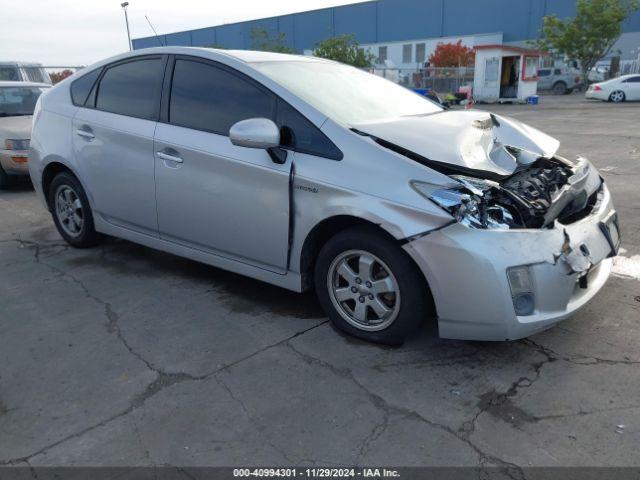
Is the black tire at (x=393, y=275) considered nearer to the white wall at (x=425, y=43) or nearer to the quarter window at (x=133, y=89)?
the quarter window at (x=133, y=89)

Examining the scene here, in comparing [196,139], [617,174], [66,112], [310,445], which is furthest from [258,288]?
[617,174]

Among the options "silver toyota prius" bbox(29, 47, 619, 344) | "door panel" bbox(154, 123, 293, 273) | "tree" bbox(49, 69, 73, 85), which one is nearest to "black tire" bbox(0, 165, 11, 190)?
"silver toyota prius" bbox(29, 47, 619, 344)

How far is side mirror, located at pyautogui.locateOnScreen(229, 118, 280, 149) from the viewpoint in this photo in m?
3.29

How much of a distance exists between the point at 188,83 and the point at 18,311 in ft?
6.85

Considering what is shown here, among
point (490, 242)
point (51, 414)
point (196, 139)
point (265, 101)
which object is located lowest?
point (51, 414)

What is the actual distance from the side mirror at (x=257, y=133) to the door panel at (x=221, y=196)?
0.55ft

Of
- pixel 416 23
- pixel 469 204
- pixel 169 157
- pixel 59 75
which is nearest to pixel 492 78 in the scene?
pixel 59 75

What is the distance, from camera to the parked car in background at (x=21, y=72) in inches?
520

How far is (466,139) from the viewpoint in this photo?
3.42 metres

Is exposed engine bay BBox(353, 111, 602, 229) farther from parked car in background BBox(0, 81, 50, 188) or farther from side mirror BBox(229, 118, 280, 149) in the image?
parked car in background BBox(0, 81, 50, 188)

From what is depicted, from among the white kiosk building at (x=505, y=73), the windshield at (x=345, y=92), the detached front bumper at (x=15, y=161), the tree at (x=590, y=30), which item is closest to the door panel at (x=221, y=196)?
the windshield at (x=345, y=92)

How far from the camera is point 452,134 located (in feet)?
11.3

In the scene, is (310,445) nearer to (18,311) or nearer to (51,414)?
(51,414)

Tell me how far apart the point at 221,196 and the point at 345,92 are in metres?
1.17
